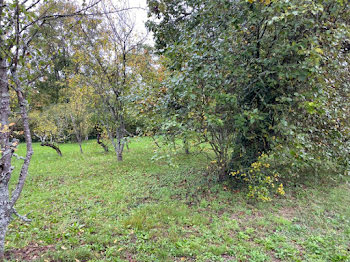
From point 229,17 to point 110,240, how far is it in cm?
377

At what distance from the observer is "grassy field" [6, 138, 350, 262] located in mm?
2508

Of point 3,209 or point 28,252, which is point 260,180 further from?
point 3,209

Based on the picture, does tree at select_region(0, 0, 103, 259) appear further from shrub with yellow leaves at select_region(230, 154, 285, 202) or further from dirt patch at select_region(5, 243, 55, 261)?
shrub with yellow leaves at select_region(230, 154, 285, 202)

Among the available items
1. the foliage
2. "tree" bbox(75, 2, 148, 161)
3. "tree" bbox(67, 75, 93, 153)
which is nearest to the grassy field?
the foliage

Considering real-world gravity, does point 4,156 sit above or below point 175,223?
above

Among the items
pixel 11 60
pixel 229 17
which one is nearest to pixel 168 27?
pixel 229 17

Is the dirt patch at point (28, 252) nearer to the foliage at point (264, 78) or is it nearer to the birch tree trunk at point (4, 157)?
the birch tree trunk at point (4, 157)

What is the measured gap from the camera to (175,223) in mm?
3180

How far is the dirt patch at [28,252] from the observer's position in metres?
2.30

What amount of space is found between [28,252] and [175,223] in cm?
191

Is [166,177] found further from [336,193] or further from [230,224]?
[336,193]

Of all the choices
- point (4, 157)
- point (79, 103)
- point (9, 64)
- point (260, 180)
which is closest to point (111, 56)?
point (79, 103)

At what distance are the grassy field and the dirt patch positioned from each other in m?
0.01

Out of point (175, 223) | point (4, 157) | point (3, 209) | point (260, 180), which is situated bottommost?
point (175, 223)
